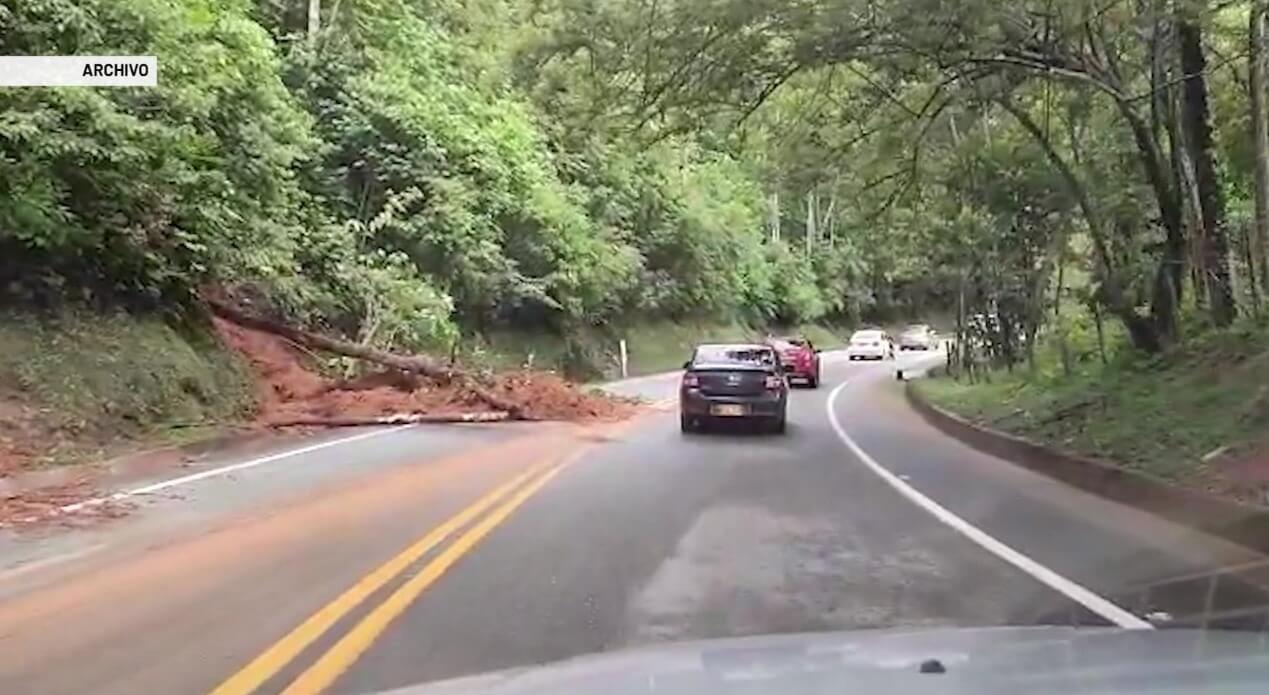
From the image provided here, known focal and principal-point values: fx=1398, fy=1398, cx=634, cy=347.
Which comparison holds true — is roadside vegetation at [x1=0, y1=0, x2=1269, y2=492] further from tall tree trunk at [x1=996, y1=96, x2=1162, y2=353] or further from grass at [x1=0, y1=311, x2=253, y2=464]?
grass at [x1=0, y1=311, x2=253, y2=464]

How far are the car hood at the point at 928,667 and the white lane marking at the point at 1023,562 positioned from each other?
2.86 ft

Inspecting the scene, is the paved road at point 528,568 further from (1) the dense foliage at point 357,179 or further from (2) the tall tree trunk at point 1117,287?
(2) the tall tree trunk at point 1117,287

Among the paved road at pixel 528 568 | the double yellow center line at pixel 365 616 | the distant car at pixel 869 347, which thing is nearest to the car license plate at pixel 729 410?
the paved road at pixel 528 568

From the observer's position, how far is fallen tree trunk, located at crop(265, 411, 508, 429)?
23.3 meters

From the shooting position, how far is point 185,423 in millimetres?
21062

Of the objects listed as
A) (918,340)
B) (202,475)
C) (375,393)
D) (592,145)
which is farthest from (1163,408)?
(918,340)

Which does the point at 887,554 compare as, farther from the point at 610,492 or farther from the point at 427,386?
the point at 427,386

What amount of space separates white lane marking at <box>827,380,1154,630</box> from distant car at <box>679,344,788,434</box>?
605 centimetres

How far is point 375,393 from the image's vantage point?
2588cm

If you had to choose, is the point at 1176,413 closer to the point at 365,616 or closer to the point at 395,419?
the point at 365,616

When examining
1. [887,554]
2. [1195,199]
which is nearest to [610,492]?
[887,554]

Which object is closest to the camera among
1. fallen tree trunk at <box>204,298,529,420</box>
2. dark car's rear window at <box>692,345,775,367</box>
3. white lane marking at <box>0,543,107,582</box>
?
white lane marking at <box>0,543,107,582</box>

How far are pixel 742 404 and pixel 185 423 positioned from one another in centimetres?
880

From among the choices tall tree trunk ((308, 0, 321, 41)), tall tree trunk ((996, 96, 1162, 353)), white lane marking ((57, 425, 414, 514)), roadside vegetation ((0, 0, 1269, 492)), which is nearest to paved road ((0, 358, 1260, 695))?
white lane marking ((57, 425, 414, 514))
